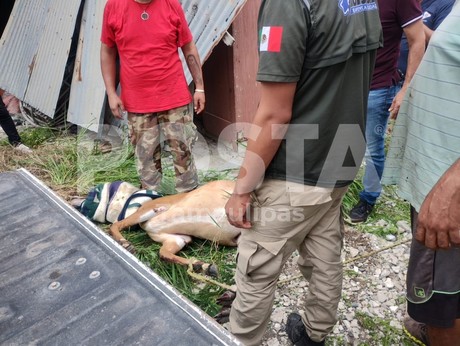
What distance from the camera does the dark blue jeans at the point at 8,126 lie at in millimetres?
4617

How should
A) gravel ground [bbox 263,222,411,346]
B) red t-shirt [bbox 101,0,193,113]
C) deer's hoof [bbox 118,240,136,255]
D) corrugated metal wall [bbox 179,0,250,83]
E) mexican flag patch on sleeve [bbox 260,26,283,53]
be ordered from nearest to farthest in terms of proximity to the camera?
mexican flag patch on sleeve [bbox 260,26,283,53]
gravel ground [bbox 263,222,411,346]
deer's hoof [bbox 118,240,136,255]
red t-shirt [bbox 101,0,193,113]
corrugated metal wall [bbox 179,0,250,83]

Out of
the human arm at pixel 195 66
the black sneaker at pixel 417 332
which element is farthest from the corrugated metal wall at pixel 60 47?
the black sneaker at pixel 417 332

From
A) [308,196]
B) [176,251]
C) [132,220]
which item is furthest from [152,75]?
[308,196]

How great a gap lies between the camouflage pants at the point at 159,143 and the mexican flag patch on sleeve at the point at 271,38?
1.99 meters

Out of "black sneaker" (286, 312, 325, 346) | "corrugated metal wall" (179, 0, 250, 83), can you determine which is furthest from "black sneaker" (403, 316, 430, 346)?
"corrugated metal wall" (179, 0, 250, 83)

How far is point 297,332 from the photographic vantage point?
222cm

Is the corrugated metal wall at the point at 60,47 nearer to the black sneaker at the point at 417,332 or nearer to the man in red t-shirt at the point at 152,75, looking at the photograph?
the man in red t-shirt at the point at 152,75

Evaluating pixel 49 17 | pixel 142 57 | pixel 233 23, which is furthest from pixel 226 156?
pixel 49 17

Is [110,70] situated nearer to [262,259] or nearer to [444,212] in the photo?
[262,259]

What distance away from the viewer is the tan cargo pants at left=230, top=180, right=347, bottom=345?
172cm

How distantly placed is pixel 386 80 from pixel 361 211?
43.9 inches

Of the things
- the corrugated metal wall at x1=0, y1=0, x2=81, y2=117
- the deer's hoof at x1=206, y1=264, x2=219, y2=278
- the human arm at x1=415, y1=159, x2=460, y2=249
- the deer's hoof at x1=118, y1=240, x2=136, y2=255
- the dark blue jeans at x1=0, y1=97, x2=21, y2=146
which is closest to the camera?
the human arm at x1=415, y1=159, x2=460, y2=249

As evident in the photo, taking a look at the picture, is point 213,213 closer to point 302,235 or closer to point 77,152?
point 302,235

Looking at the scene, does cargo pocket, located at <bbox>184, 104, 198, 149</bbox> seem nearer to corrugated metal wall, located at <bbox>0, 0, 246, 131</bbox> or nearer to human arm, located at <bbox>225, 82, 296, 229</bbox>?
corrugated metal wall, located at <bbox>0, 0, 246, 131</bbox>
